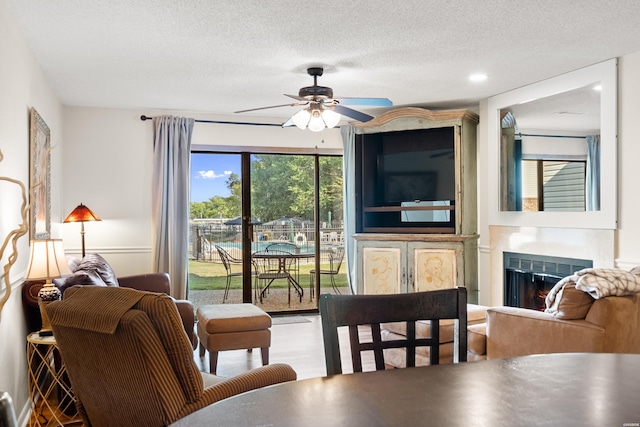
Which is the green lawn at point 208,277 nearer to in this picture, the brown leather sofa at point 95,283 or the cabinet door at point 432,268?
the brown leather sofa at point 95,283

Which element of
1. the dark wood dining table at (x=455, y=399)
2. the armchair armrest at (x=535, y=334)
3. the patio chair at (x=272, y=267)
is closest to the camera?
A: the dark wood dining table at (x=455, y=399)

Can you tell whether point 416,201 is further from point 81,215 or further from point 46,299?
point 46,299

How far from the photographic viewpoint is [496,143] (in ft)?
18.0

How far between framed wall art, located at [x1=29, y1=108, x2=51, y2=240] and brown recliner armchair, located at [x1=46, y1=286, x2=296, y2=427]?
1.43m

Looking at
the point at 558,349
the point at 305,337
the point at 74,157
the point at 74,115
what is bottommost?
the point at 305,337

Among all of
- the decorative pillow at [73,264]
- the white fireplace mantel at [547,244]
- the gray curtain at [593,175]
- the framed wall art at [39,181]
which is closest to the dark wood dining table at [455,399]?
the framed wall art at [39,181]

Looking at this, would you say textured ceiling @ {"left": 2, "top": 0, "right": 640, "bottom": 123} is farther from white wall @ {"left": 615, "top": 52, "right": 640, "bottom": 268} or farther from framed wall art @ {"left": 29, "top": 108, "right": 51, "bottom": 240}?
framed wall art @ {"left": 29, "top": 108, "right": 51, "bottom": 240}

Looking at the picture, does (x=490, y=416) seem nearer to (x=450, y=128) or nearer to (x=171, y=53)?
(x=171, y=53)

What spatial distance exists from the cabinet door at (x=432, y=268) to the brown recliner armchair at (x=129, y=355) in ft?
12.7

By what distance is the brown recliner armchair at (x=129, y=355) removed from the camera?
1.93 m

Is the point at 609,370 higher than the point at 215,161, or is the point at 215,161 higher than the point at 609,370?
the point at 215,161

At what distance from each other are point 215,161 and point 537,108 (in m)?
3.53

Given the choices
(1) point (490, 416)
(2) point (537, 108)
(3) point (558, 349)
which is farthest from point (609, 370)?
(2) point (537, 108)

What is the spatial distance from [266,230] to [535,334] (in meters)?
3.94
